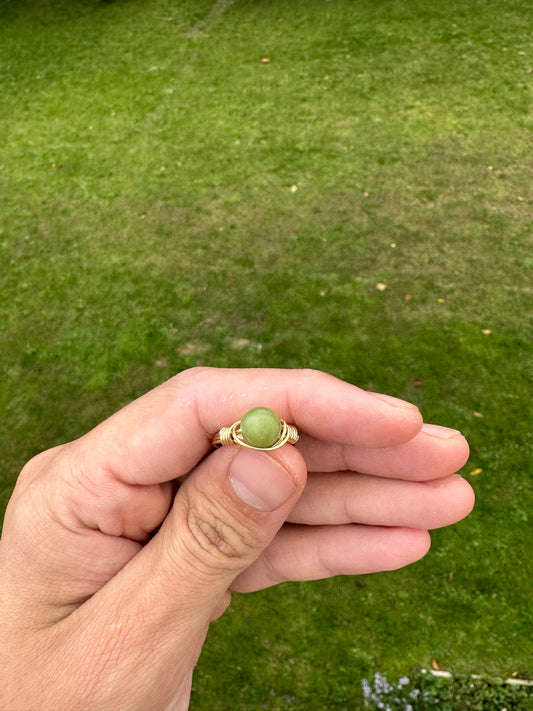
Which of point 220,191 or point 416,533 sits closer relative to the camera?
point 416,533

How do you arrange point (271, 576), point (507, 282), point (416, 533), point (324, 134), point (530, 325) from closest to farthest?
1. point (416, 533)
2. point (271, 576)
3. point (530, 325)
4. point (507, 282)
5. point (324, 134)

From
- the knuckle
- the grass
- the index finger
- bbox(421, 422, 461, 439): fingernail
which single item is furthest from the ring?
the grass

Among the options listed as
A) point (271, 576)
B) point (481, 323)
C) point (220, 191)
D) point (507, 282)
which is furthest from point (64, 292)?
point (507, 282)

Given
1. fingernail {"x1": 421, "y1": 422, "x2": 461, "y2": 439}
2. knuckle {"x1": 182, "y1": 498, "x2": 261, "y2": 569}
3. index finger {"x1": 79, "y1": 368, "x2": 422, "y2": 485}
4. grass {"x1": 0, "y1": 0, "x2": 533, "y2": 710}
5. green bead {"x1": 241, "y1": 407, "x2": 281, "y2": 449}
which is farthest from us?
grass {"x1": 0, "y1": 0, "x2": 533, "y2": 710}

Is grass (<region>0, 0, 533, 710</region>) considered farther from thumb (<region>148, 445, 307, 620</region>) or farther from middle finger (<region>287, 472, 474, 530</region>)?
thumb (<region>148, 445, 307, 620</region>)

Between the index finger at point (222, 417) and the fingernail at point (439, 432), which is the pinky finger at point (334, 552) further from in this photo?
the index finger at point (222, 417)

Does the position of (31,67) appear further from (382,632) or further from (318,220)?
(382,632)

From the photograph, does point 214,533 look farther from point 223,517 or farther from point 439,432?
point 439,432
